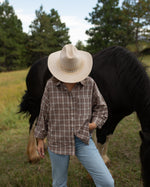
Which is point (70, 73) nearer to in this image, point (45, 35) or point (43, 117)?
point (43, 117)

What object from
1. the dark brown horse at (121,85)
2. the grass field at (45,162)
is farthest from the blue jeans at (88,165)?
the grass field at (45,162)

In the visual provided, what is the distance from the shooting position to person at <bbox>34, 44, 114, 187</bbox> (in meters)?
1.48

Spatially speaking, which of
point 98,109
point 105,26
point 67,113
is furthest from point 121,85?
point 105,26

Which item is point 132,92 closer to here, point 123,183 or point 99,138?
point 99,138

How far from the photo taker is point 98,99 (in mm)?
1595

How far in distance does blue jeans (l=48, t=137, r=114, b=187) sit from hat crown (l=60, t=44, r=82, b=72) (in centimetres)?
62

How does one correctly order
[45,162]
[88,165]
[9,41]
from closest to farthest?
[88,165] < [45,162] < [9,41]

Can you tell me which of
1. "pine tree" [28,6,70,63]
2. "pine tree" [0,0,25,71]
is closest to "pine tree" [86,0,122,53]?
"pine tree" [28,6,70,63]

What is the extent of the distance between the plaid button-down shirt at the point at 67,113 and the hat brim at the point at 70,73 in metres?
0.06

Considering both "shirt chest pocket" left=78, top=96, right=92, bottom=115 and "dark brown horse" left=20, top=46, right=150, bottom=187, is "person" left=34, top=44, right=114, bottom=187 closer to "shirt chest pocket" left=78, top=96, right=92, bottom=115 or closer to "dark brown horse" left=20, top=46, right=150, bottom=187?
"shirt chest pocket" left=78, top=96, right=92, bottom=115

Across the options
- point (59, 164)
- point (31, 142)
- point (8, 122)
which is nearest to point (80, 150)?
point (59, 164)

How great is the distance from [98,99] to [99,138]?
1150 mm

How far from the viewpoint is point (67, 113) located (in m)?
1.50

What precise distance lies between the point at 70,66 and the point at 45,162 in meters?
2.30
